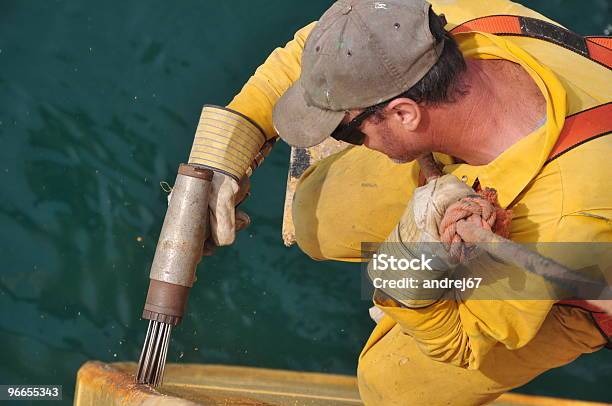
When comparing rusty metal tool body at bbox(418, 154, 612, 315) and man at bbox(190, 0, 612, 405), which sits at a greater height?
man at bbox(190, 0, 612, 405)

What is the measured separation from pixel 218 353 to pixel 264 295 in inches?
15.1

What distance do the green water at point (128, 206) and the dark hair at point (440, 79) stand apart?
2.33 metres

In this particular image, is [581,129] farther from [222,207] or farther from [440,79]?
[222,207]

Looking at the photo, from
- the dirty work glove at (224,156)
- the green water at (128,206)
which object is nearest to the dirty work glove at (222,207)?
the dirty work glove at (224,156)

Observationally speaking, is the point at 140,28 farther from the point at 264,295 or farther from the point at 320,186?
the point at 320,186

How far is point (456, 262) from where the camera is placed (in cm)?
243

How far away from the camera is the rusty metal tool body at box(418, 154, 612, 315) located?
2.06 meters

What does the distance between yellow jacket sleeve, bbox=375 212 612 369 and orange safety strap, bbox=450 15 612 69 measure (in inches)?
27.2

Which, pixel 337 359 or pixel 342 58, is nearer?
pixel 342 58

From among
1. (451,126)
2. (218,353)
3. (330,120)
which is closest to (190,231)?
(330,120)

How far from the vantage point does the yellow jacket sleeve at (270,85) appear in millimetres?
3184

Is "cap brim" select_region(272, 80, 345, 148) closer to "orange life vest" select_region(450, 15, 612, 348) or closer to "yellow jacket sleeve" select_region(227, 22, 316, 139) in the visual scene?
"yellow jacket sleeve" select_region(227, 22, 316, 139)

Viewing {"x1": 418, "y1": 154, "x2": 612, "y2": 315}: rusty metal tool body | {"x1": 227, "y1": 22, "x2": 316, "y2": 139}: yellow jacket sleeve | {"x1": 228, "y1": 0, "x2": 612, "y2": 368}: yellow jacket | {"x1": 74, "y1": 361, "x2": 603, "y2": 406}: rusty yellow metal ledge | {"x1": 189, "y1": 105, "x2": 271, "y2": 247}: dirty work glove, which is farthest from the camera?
{"x1": 74, "y1": 361, "x2": 603, "y2": 406}: rusty yellow metal ledge

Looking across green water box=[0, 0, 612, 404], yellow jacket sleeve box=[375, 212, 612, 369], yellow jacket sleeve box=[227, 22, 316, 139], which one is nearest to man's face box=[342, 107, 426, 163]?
yellow jacket sleeve box=[375, 212, 612, 369]
